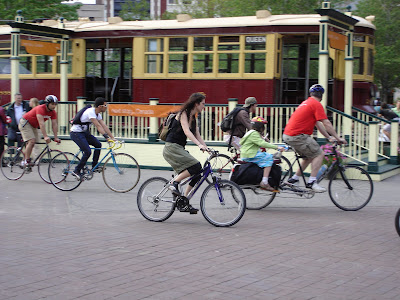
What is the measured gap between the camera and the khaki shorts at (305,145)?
384 inches

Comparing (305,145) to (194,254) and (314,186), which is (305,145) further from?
(194,254)

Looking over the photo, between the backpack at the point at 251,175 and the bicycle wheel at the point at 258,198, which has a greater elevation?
the backpack at the point at 251,175

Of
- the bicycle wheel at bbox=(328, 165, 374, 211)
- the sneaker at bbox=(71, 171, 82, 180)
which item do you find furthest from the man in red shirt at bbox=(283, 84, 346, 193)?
the sneaker at bbox=(71, 171, 82, 180)

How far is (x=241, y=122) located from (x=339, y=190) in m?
2.79

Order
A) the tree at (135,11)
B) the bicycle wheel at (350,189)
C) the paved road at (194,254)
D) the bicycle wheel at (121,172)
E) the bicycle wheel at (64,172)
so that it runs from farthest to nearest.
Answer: the tree at (135,11), the bicycle wheel at (64,172), the bicycle wheel at (121,172), the bicycle wheel at (350,189), the paved road at (194,254)

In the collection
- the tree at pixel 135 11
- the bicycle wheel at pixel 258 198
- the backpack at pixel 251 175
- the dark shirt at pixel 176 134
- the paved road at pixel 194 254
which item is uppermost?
the tree at pixel 135 11

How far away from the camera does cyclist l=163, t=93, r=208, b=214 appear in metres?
8.44

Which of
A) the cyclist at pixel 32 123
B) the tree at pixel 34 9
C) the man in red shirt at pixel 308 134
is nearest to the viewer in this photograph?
the man in red shirt at pixel 308 134

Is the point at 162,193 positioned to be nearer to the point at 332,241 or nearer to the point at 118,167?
the point at 332,241

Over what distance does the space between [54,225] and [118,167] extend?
3.25 metres

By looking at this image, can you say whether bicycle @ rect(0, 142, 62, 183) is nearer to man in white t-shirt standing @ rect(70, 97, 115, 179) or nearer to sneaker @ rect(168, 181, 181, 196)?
man in white t-shirt standing @ rect(70, 97, 115, 179)

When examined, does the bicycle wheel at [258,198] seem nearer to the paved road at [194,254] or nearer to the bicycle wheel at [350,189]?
the paved road at [194,254]

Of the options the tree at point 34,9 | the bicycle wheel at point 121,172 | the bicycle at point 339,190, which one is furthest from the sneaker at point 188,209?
the tree at point 34,9

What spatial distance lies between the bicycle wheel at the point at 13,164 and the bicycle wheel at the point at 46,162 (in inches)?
30.8
